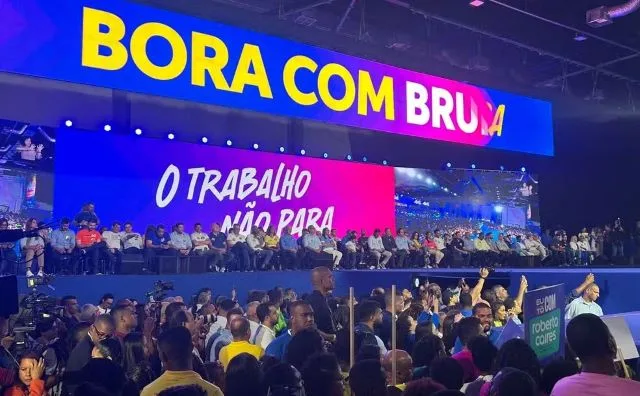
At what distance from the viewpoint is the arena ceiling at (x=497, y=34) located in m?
16.2

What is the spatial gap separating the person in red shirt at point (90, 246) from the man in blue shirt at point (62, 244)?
0.13 meters

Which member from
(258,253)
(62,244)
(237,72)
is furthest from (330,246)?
(62,244)

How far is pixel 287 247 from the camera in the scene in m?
15.1

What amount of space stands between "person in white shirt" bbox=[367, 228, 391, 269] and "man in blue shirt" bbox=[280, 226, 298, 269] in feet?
7.14

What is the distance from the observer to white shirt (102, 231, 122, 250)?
12.7 metres

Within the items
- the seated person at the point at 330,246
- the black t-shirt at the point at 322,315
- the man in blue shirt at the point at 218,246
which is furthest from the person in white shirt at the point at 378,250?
the black t-shirt at the point at 322,315

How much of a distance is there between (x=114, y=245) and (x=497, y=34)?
11202 mm

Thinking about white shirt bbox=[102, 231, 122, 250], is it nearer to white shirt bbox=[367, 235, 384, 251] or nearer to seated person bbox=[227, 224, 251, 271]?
seated person bbox=[227, 224, 251, 271]

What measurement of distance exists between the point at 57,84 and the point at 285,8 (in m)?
5.51

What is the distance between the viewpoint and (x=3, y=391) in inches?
171

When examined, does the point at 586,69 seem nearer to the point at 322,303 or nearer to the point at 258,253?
the point at 258,253

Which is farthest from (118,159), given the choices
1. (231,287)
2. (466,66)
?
(466,66)

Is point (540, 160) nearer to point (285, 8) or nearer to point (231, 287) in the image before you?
point (285, 8)

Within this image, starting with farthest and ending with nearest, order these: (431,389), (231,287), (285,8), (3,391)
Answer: (285,8)
(231,287)
(3,391)
(431,389)
